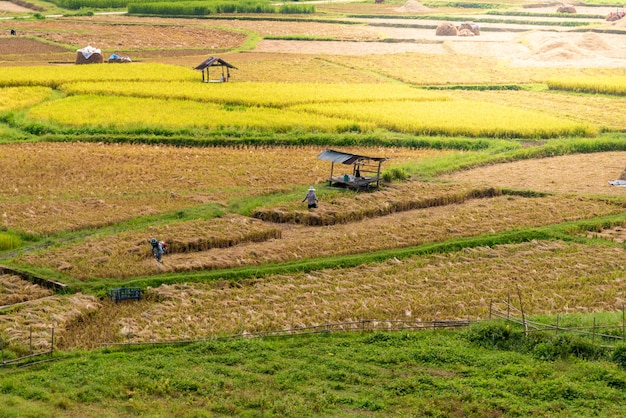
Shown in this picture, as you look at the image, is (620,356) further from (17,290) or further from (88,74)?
(88,74)

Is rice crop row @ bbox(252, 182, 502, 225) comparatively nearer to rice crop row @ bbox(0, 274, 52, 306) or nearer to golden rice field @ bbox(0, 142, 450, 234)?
golden rice field @ bbox(0, 142, 450, 234)

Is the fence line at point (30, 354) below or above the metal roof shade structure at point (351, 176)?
below

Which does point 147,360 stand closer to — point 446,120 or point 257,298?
point 257,298

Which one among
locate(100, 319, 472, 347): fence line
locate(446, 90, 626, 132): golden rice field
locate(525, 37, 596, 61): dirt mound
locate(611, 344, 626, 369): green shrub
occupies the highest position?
locate(525, 37, 596, 61): dirt mound

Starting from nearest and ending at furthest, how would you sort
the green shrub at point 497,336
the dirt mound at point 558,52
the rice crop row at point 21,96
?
the green shrub at point 497,336 → the rice crop row at point 21,96 → the dirt mound at point 558,52

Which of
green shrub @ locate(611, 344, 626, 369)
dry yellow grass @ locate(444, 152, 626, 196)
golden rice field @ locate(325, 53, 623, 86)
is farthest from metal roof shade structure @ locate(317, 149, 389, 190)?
golden rice field @ locate(325, 53, 623, 86)

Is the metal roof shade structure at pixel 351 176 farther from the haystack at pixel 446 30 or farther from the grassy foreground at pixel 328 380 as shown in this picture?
the haystack at pixel 446 30

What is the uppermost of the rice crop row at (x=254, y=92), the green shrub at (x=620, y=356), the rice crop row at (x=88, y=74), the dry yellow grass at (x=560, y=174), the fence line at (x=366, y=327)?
the rice crop row at (x=88, y=74)

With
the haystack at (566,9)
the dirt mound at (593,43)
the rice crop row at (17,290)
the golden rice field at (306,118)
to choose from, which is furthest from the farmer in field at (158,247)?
the haystack at (566,9)
